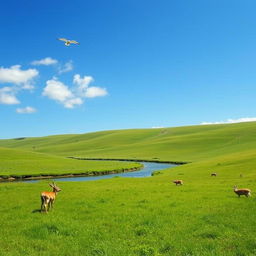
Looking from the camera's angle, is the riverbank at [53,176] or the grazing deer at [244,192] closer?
the grazing deer at [244,192]

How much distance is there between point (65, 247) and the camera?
11414 mm

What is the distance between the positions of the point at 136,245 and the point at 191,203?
9084 millimetres

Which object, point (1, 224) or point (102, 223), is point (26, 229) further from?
point (102, 223)

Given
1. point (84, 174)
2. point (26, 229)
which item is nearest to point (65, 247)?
point (26, 229)

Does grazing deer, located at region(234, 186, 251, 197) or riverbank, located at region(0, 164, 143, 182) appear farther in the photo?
riverbank, located at region(0, 164, 143, 182)

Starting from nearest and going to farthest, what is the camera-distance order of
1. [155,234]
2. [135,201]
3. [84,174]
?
1. [155,234]
2. [135,201]
3. [84,174]

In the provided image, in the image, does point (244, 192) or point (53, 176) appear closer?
Result: point (244, 192)

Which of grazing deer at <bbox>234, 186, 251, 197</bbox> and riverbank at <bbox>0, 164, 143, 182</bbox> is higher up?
grazing deer at <bbox>234, 186, 251, 197</bbox>

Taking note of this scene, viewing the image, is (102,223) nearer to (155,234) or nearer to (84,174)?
(155,234)

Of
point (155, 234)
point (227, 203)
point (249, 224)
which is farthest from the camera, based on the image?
point (227, 203)

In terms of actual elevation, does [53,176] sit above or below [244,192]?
below

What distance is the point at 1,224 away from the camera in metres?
15.2

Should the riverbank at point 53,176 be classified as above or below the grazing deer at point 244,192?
below

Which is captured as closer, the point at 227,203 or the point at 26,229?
the point at 26,229
